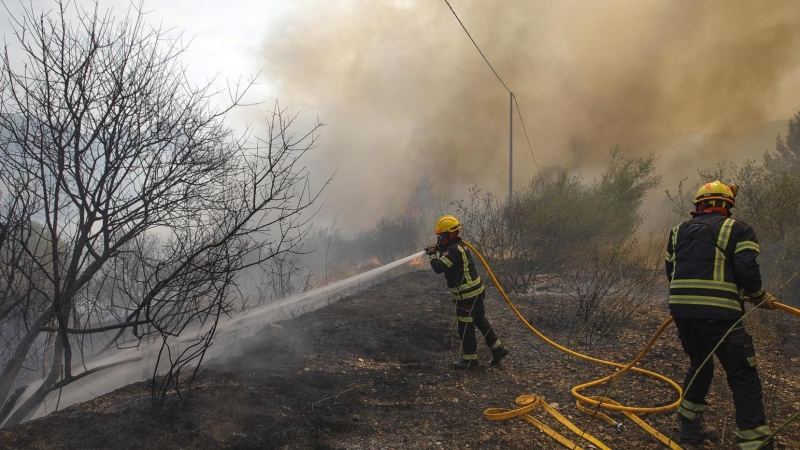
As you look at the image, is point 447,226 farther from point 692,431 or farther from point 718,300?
point 692,431

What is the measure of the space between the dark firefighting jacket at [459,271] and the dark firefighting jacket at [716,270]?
2140mm

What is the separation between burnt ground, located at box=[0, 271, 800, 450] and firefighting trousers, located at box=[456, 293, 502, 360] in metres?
0.27

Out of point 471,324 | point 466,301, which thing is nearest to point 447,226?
point 466,301

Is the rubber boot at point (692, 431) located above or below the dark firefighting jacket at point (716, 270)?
below

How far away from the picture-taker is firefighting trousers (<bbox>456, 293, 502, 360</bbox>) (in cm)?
524

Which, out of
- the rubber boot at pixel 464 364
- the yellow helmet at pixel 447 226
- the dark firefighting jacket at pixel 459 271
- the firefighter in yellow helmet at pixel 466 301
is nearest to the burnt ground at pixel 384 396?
the rubber boot at pixel 464 364

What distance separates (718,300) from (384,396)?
291 centimetres

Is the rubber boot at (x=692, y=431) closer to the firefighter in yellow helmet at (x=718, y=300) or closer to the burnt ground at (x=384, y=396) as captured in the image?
the firefighter in yellow helmet at (x=718, y=300)

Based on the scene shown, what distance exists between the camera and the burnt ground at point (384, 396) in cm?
352

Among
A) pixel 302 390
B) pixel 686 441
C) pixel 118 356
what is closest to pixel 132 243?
pixel 118 356

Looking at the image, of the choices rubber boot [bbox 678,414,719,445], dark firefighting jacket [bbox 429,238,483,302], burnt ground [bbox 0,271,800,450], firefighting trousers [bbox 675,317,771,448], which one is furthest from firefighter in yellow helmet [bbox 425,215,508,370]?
firefighting trousers [bbox 675,317,771,448]

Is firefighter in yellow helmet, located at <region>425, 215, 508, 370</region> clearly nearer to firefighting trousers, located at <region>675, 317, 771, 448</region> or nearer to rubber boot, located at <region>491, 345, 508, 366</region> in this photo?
rubber boot, located at <region>491, 345, 508, 366</region>

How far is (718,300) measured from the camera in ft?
10.6

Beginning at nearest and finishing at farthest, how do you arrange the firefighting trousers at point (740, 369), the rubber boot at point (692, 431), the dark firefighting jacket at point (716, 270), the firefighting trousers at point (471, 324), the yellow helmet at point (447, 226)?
Answer: the firefighting trousers at point (740, 369) < the dark firefighting jacket at point (716, 270) < the rubber boot at point (692, 431) < the firefighting trousers at point (471, 324) < the yellow helmet at point (447, 226)
